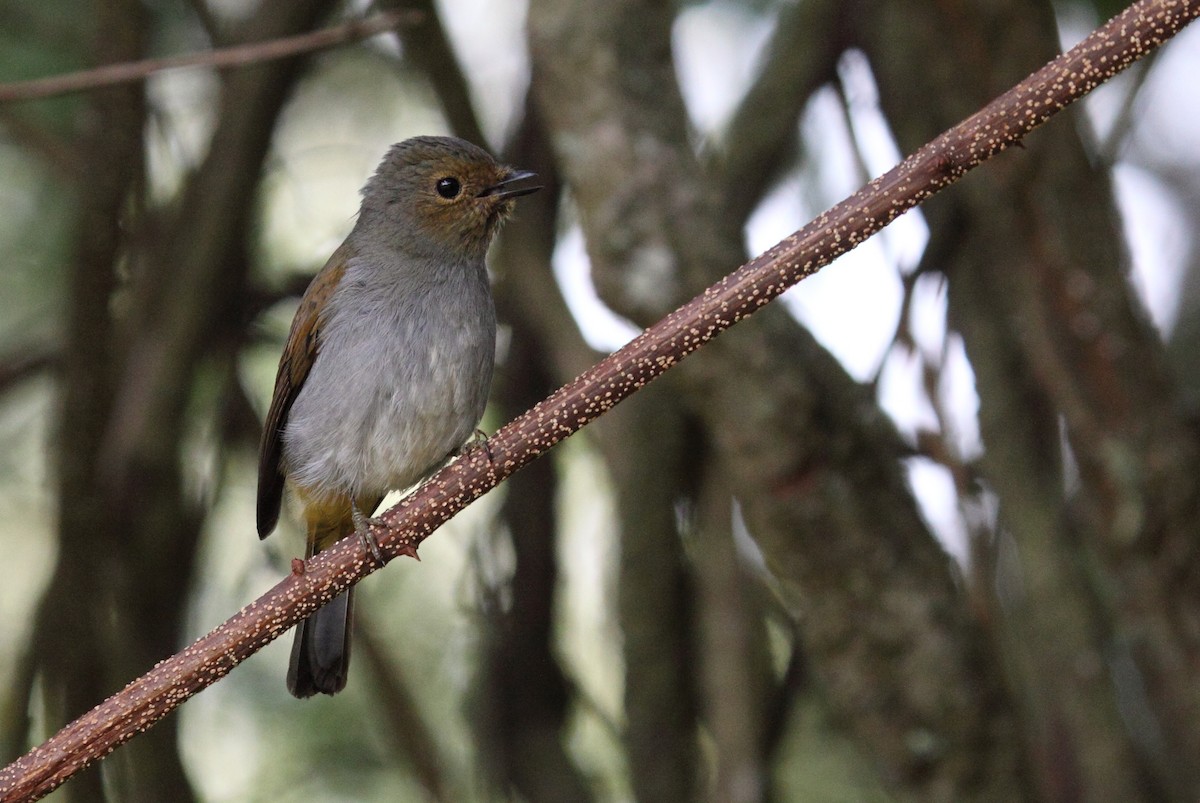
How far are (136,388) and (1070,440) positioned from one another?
269 cm

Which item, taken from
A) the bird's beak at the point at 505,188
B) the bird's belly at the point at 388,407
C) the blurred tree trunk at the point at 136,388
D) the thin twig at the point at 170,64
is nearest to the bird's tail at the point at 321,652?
the bird's belly at the point at 388,407

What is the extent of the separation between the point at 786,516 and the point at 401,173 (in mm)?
1576

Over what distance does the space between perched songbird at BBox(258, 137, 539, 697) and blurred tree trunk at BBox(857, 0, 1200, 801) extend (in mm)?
1302

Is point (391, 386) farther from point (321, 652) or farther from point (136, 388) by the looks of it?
point (136, 388)

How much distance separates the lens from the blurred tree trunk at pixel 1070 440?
3510mm

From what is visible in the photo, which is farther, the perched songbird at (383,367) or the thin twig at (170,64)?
the perched songbird at (383,367)

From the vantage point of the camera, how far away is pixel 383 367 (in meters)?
3.39

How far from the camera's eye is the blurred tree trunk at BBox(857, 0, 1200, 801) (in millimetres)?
3510

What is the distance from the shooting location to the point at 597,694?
210 inches

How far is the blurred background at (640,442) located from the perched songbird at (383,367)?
339 millimetres

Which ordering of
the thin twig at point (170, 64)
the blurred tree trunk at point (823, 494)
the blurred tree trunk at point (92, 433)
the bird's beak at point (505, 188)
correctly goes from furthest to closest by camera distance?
the blurred tree trunk at point (92, 433) → the bird's beak at point (505, 188) → the blurred tree trunk at point (823, 494) → the thin twig at point (170, 64)

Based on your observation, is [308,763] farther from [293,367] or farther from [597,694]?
[293,367]

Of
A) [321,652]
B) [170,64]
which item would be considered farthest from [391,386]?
[170,64]

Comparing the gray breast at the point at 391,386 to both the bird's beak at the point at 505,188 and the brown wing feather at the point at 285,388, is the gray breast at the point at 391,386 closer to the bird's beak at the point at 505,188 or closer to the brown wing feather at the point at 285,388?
the brown wing feather at the point at 285,388
